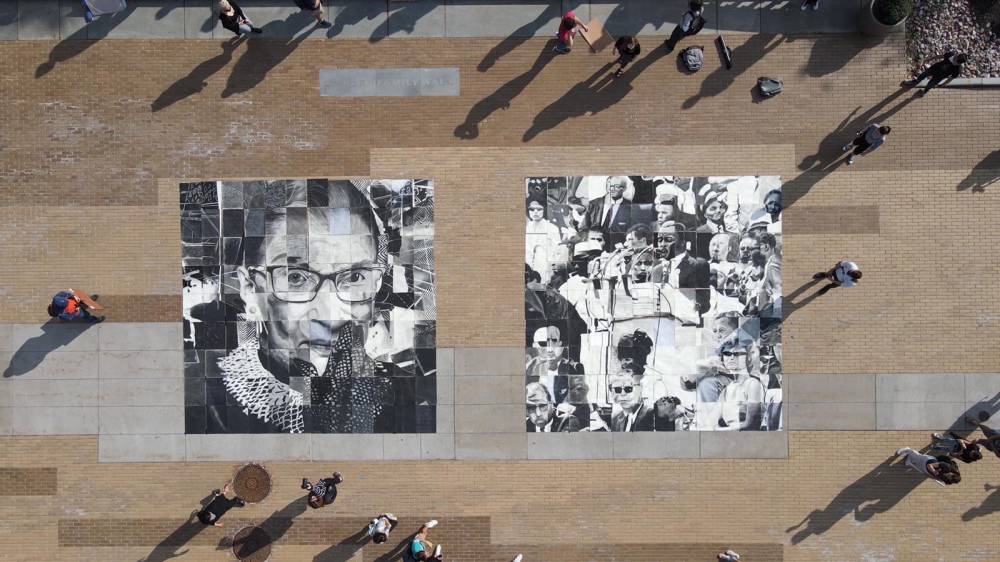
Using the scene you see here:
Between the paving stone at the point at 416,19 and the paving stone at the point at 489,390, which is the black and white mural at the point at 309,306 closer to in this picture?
the paving stone at the point at 489,390

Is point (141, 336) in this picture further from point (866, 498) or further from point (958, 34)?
point (958, 34)

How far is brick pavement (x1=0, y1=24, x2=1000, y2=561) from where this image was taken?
12.3m

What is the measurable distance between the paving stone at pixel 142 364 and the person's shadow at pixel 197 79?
5.37 meters

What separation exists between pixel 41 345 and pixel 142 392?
2.47m

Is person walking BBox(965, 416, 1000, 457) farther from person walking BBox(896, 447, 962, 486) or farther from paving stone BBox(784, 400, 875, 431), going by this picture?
paving stone BBox(784, 400, 875, 431)

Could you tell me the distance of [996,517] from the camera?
489 inches

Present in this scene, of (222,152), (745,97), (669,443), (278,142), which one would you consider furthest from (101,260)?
(745,97)

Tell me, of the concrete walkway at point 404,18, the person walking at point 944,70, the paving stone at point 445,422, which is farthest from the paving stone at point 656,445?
the person walking at point 944,70

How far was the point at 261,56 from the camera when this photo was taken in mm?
12438

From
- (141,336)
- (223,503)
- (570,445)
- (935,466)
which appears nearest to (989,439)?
(935,466)

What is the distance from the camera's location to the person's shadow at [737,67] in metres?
12.4

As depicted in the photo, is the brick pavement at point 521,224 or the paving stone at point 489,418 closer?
the brick pavement at point 521,224

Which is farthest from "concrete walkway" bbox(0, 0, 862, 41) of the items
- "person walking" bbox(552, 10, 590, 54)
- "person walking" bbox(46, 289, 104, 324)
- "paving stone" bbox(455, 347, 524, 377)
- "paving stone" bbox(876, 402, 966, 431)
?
"paving stone" bbox(876, 402, 966, 431)

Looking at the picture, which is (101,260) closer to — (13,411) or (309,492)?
(13,411)
